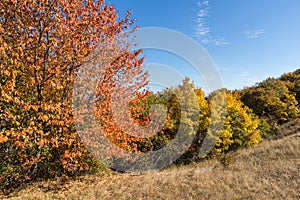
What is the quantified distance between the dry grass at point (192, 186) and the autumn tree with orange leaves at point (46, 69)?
1.32m

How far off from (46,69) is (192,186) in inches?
317

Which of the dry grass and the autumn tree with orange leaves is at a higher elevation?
the autumn tree with orange leaves

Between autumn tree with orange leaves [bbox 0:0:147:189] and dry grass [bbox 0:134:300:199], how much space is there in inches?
52.1

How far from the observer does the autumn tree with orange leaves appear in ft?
20.1

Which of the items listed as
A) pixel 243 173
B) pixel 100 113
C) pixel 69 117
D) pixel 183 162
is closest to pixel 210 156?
pixel 183 162

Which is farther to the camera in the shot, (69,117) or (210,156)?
(210,156)

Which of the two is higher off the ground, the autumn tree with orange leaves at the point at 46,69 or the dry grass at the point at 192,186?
the autumn tree with orange leaves at the point at 46,69

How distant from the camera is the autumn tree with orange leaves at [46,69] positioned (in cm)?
612

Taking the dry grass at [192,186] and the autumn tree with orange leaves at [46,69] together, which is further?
the dry grass at [192,186]

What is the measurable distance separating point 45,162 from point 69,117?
12.7 ft

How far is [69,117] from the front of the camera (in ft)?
24.1

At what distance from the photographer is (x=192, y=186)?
9430mm

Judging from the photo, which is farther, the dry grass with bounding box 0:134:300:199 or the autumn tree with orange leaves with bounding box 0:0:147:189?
the dry grass with bounding box 0:134:300:199

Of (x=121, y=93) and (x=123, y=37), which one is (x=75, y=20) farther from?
(x=121, y=93)
